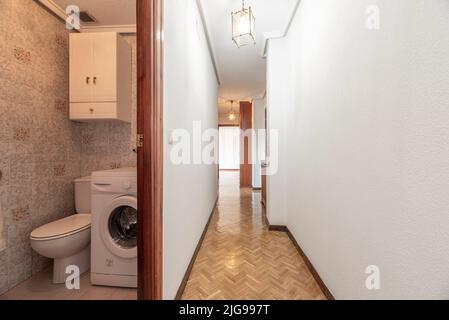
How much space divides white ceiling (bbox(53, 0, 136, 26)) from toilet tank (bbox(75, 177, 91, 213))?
1.83m

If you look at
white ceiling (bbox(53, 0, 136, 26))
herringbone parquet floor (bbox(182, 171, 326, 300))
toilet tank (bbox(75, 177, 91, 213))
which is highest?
white ceiling (bbox(53, 0, 136, 26))

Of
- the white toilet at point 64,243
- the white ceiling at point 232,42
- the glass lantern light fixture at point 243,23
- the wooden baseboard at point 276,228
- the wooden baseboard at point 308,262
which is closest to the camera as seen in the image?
the wooden baseboard at point 308,262

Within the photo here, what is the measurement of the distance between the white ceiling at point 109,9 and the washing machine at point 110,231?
69.5 inches

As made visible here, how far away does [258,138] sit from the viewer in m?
6.28

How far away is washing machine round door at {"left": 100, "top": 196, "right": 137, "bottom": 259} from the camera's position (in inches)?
68.8

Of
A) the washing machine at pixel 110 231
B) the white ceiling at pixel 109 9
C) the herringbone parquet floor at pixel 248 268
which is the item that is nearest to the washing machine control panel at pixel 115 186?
the washing machine at pixel 110 231

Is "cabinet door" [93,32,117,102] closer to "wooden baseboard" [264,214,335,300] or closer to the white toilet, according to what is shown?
the white toilet

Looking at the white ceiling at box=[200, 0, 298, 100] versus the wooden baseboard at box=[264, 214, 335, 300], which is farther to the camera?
the white ceiling at box=[200, 0, 298, 100]

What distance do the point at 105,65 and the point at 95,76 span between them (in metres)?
0.16

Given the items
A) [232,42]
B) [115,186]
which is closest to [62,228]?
[115,186]

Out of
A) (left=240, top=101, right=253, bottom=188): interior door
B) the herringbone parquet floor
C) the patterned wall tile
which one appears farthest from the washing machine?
(left=240, top=101, right=253, bottom=188): interior door

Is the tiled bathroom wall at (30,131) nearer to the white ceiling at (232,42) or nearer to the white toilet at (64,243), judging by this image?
the white toilet at (64,243)

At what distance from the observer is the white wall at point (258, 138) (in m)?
6.28
